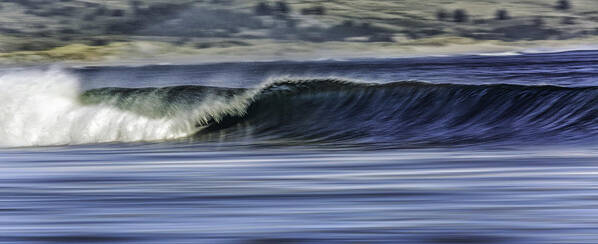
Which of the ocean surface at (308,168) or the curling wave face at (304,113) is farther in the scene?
the curling wave face at (304,113)

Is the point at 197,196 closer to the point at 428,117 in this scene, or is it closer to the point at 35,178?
the point at 35,178

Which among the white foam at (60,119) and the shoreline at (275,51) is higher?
the white foam at (60,119)

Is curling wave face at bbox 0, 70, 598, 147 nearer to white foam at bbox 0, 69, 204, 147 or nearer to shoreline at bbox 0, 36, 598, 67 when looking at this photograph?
white foam at bbox 0, 69, 204, 147

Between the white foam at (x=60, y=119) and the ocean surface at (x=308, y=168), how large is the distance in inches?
1.9

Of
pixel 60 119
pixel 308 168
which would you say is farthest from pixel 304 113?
pixel 308 168

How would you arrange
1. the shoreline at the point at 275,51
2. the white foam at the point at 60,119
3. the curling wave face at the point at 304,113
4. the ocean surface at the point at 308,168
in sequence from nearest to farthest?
the ocean surface at the point at 308,168, the curling wave face at the point at 304,113, the white foam at the point at 60,119, the shoreline at the point at 275,51

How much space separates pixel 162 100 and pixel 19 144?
647cm

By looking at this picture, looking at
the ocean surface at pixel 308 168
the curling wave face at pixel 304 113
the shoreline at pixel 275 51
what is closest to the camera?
the ocean surface at pixel 308 168

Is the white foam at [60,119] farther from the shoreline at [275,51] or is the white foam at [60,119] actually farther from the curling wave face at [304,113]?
the shoreline at [275,51]

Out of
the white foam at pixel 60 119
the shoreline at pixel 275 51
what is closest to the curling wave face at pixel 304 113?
the white foam at pixel 60 119

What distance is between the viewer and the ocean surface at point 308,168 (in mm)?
7070

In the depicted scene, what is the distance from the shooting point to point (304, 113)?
78.1 feet

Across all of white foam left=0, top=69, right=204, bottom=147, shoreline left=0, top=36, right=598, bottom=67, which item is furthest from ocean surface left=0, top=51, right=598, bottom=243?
shoreline left=0, top=36, right=598, bottom=67

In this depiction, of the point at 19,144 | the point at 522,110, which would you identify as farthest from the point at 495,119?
the point at 19,144
